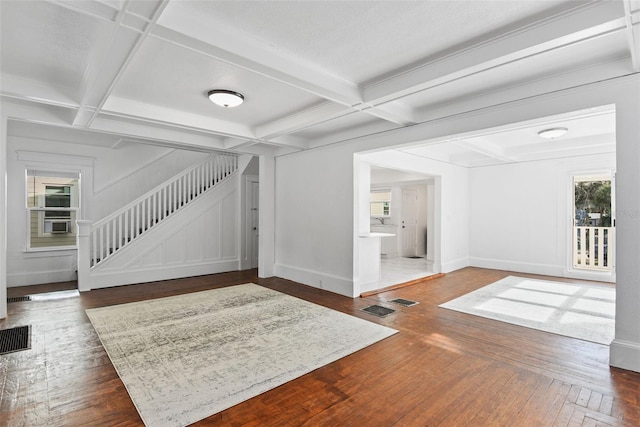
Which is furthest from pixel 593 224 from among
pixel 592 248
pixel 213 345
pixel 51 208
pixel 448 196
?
pixel 51 208

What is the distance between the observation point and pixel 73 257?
6.29 meters

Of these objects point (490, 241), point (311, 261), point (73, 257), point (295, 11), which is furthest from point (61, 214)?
point (490, 241)

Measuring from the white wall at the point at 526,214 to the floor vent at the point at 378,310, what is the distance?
4.40 metres

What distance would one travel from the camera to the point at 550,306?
452 cm

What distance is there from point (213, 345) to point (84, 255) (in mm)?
3617

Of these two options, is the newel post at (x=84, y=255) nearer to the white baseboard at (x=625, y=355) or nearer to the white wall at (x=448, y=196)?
the white wall at (x=448, y=196)

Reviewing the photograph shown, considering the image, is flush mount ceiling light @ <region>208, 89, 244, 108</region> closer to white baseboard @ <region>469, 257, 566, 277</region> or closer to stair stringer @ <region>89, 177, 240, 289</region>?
stair stringer @ <region>89, 177, 240, 289</region>

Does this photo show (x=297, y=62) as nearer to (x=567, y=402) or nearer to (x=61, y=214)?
(x=567, y=402)

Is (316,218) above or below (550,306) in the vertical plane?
above

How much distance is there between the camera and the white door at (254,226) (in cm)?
775

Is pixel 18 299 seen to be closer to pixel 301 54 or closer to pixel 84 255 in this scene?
pixel 84 255

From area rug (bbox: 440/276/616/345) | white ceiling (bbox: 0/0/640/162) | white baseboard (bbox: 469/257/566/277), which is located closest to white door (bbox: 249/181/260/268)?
white ceiling (bbox: 0/0/640/162)

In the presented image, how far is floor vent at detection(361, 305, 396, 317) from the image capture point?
4172 millimetres

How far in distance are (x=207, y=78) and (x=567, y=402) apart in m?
4.03
